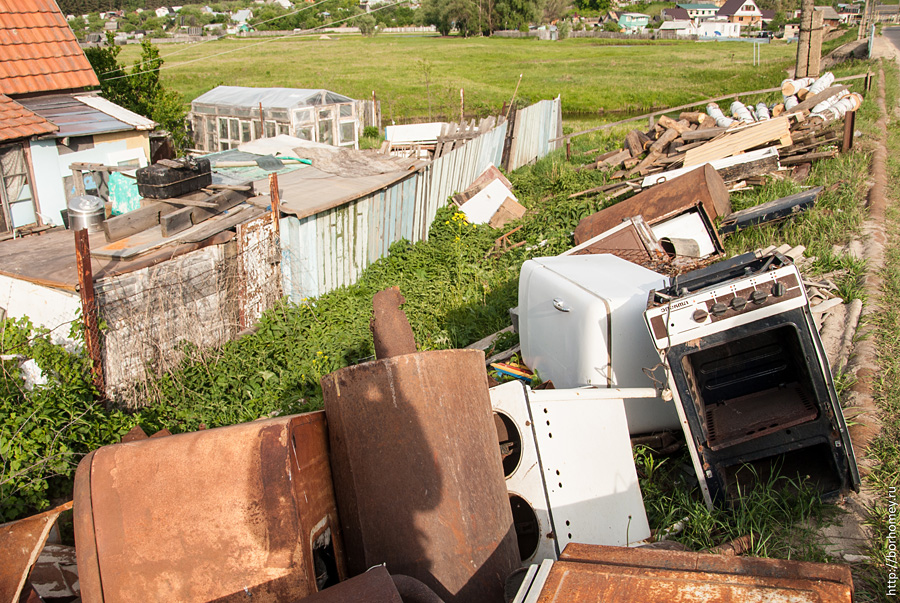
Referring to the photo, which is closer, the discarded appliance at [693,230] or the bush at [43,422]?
the bush at [43,422]

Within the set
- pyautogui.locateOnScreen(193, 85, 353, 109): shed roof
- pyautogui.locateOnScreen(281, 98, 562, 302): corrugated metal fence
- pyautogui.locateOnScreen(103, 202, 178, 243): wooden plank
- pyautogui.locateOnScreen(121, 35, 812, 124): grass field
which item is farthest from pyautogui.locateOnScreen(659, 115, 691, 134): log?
pyautogui.locateOnScreen(121, 35, 812, 124): grass field

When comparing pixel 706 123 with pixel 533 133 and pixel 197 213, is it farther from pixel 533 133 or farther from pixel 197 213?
pixel 197 213

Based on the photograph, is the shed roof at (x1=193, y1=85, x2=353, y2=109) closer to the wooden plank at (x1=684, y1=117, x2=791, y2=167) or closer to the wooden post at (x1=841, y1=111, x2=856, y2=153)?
the wooden plank at (x1=684, y1=117, x2=791, y2=167)

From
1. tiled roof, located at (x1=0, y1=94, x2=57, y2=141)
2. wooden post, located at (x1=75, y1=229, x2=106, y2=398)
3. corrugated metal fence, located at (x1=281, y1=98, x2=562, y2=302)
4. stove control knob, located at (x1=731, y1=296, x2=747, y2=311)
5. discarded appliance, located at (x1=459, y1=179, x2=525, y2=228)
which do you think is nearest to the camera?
stove control knob, located at (x1=731, y1=296, x2=747, y2=311)

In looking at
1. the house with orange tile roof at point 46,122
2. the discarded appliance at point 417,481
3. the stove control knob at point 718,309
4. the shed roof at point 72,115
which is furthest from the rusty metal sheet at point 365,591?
the shed roof at point 72,115

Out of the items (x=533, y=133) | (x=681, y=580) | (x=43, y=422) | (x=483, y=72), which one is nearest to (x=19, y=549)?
(x=43, y=422)

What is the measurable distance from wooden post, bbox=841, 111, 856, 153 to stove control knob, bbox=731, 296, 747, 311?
8.15m

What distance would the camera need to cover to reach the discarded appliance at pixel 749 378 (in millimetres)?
3523

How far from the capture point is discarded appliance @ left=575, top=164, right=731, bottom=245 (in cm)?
711

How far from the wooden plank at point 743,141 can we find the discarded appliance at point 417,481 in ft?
26.2

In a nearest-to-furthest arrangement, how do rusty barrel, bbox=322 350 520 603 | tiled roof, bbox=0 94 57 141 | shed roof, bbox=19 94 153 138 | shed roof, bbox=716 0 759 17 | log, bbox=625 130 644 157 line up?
rusty barrel, bbox=322 350 520 603 < tiled roof, bbox=0 94 57 141 < shed roof, bbox=19 94 153 138 < log, bbox=625 130 644 157 < shed roof, bbox=716 0 759 17

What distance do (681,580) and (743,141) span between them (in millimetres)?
8969

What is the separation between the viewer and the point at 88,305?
5.63 metres

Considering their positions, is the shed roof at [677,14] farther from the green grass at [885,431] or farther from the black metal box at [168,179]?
the black metal box at [168,179]
